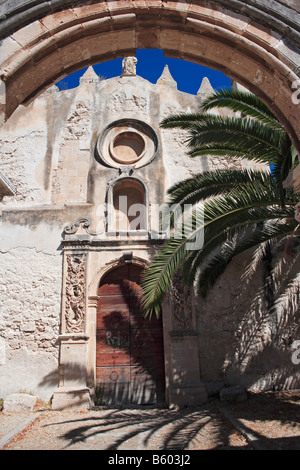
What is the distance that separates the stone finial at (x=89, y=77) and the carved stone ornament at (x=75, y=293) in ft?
18.0

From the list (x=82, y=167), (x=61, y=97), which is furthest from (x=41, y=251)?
(x=61, y=97)

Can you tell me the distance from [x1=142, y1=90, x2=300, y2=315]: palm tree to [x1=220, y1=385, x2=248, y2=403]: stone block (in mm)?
2460

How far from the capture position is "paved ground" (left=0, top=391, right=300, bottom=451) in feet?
16.0

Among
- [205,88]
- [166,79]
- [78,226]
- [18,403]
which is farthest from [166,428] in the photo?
[166,79]

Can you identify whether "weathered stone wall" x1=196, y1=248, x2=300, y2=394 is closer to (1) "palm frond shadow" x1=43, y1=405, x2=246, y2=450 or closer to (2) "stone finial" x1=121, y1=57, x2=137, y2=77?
(1) "palm frond shadow" x1=43, y1=405, x2=246, y2=450

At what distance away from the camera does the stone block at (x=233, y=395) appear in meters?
7.76

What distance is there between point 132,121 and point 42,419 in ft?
24.5

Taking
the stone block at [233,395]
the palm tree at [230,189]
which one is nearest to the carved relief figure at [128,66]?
the palm tree at [230,189]

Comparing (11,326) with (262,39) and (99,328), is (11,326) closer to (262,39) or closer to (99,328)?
(99,328)

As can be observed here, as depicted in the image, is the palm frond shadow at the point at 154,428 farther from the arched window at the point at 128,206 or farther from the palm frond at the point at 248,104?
the palm frond at the point at 248,104

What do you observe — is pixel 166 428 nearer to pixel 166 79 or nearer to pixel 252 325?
pixel 252 325

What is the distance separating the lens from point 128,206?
33.4 ft

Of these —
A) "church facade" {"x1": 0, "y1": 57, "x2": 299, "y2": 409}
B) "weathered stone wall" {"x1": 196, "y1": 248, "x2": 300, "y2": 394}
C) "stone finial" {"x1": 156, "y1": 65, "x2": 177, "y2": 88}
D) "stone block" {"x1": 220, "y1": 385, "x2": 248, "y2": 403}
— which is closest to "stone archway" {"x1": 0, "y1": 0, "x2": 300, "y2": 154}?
"church facade" {"x1": 0, "y1": 57, "x2": 299, "y2": 409}
